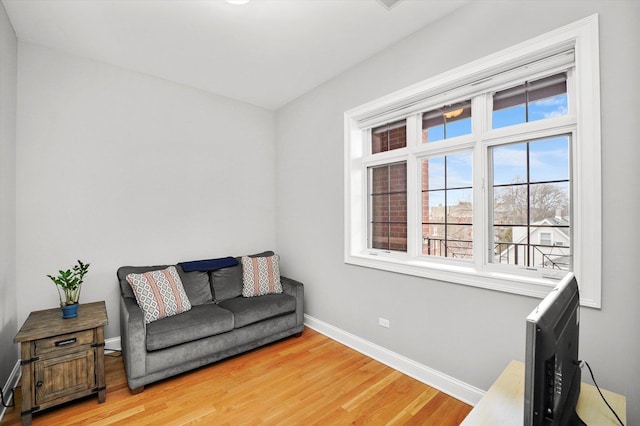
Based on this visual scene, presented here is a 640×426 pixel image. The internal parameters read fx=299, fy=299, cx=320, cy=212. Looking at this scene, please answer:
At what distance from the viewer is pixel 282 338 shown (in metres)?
3.22

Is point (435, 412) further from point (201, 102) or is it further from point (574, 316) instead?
point (201, 102)

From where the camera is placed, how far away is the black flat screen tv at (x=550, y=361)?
748 mm

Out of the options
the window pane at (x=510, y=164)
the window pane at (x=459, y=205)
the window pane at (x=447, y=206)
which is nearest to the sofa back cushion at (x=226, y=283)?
the window pane at (x=447, y=206)

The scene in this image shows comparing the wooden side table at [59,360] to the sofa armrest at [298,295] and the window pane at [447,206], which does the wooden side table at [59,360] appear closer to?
the sofa armrest at [298,295]

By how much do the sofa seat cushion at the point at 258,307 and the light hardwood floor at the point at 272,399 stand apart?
38 centimetres

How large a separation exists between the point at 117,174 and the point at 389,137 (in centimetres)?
279

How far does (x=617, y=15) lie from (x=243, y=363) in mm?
3553

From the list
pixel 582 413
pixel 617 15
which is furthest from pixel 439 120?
pixel 582 413

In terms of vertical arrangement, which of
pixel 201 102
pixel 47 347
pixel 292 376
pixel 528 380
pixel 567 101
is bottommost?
pixel 292 376

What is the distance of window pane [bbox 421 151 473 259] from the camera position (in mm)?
2416

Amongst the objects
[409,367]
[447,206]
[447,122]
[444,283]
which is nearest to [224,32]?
[447,122]

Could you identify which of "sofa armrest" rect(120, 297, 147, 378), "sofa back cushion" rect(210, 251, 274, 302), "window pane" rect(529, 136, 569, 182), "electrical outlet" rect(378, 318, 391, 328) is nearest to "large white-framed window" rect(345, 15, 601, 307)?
"window pane" rect(529, 136, 569, 182)

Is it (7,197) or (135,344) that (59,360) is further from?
(7,197)

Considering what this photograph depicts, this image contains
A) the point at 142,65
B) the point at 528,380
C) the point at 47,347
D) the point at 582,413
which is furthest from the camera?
the point at 142,65
